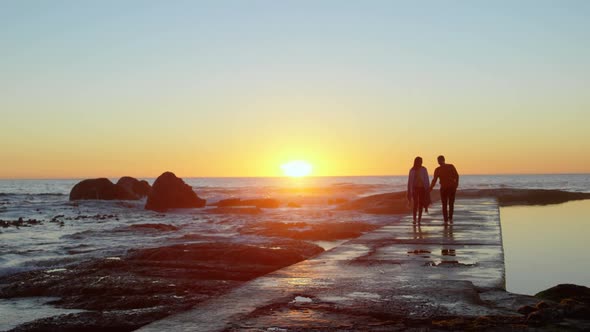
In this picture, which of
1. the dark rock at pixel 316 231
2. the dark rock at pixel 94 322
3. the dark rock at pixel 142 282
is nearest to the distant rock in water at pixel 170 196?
the dark rock at pixel 316 231

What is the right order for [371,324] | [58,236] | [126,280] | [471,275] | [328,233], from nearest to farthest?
[371,324], [471,275], [126,280], [328,233], [58,236]

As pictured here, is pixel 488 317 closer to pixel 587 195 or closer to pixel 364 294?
pixel 364 294


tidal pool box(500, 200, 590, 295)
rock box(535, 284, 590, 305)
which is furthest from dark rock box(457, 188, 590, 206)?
rock box(535, 284, 590, 305)

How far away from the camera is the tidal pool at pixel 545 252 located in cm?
972

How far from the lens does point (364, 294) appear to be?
6.70 meters

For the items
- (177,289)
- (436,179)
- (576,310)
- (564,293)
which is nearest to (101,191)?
(436,179)

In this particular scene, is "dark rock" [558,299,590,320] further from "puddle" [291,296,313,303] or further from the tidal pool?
the tidal pool

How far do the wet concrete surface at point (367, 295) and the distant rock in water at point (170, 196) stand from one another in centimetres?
2895

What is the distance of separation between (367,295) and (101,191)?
45004 mm

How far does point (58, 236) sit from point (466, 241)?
1356 cm

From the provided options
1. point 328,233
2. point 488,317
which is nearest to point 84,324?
point 488,317

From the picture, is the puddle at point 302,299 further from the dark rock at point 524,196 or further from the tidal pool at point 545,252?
the dark rock at point 524,196

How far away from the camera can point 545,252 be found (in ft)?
43.1

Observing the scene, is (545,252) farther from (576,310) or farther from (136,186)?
(136,186)
